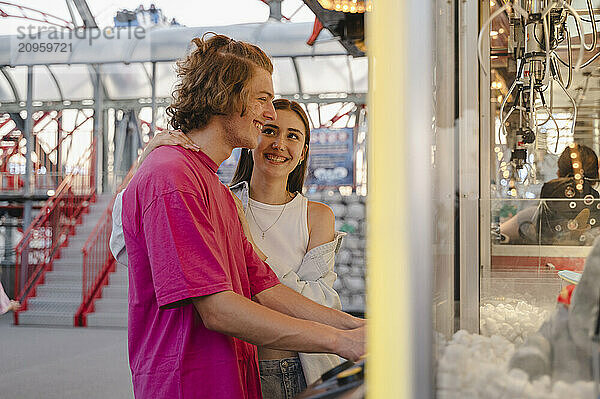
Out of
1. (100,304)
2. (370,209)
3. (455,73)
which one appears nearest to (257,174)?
(455,73)

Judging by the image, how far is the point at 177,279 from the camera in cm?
115

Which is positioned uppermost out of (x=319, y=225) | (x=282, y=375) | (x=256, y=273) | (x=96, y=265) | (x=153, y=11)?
(x=153, y=11)

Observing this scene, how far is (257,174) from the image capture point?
6.18ft

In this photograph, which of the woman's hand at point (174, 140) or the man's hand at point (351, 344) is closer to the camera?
the man's hand at point (351, 344)

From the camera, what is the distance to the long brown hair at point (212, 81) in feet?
4.88

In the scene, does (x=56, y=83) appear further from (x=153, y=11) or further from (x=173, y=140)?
(x=173, y=140)

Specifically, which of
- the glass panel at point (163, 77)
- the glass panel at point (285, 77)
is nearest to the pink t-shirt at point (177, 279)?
the glass panel at point (285, 77)

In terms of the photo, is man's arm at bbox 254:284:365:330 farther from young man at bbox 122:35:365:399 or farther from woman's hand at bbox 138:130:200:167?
woman's hand at bbox 138:130:200:167

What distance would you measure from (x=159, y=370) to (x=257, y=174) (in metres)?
0.77

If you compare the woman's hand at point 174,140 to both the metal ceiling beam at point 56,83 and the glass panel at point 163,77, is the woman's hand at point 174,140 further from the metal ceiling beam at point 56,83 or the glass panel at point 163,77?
the metal ceiling beam at point 56,83

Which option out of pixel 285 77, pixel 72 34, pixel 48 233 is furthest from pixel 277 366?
pixel 72 34

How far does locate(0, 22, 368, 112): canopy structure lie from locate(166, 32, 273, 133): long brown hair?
21.1 feet

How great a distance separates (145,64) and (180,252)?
8295 mm

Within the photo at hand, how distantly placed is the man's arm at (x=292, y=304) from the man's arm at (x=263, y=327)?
0.28 meters
